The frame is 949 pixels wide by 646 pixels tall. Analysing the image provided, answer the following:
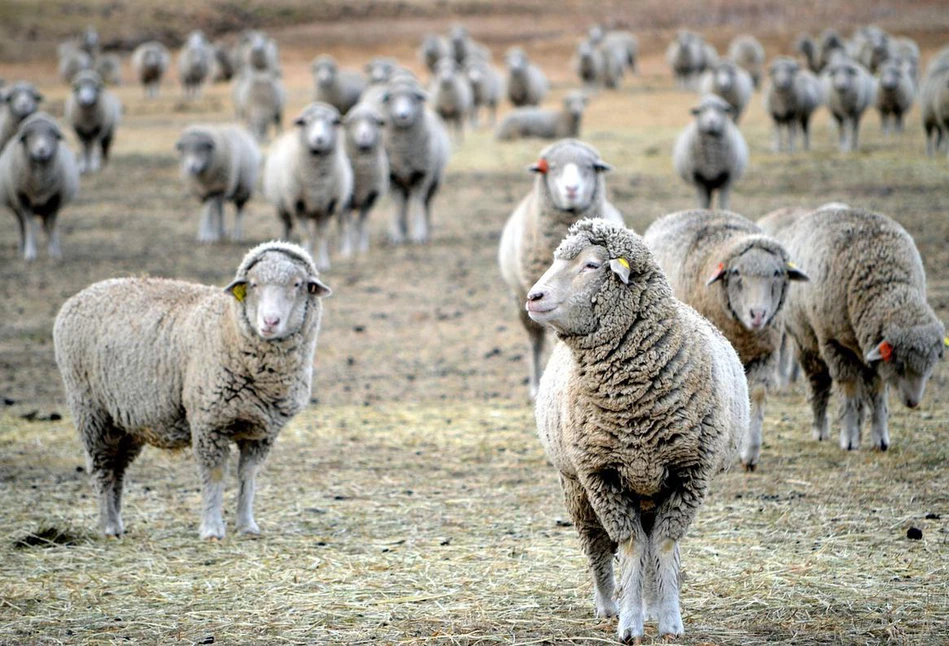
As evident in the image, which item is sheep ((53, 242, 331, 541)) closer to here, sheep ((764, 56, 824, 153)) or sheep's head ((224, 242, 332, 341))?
sheep's head ((224, 242, 332, 341))

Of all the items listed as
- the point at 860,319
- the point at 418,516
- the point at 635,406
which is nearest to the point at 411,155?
the point at 860,319

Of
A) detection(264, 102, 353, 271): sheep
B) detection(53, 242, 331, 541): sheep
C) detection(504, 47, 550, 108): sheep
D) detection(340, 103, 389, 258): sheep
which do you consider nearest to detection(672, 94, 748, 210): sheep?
detection(340, 103, 389, 258): sheep

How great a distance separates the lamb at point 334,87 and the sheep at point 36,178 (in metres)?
12.5

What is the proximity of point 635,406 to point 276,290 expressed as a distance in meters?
2.38

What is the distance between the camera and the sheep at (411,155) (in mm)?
16094

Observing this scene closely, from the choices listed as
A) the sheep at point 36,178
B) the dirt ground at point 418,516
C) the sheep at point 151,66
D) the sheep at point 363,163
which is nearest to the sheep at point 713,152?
the dirt ground at point 418,516

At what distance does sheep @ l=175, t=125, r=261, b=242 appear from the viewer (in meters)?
16.2

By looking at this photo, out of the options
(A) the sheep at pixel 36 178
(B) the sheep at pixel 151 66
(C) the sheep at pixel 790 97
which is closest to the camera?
(A) the sheep at pixel 36 178

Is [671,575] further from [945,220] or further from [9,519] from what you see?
[945,220]

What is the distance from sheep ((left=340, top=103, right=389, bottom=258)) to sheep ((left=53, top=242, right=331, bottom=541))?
328 inches

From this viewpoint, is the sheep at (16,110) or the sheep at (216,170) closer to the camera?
the sheep at (216,170)

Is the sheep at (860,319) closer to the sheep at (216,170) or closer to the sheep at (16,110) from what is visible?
the sheep at (216,170)

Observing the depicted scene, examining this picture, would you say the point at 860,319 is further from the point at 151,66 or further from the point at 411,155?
the point at 151,66

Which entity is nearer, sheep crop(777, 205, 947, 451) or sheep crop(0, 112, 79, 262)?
sheep crop(777, 205, 947, 451)
